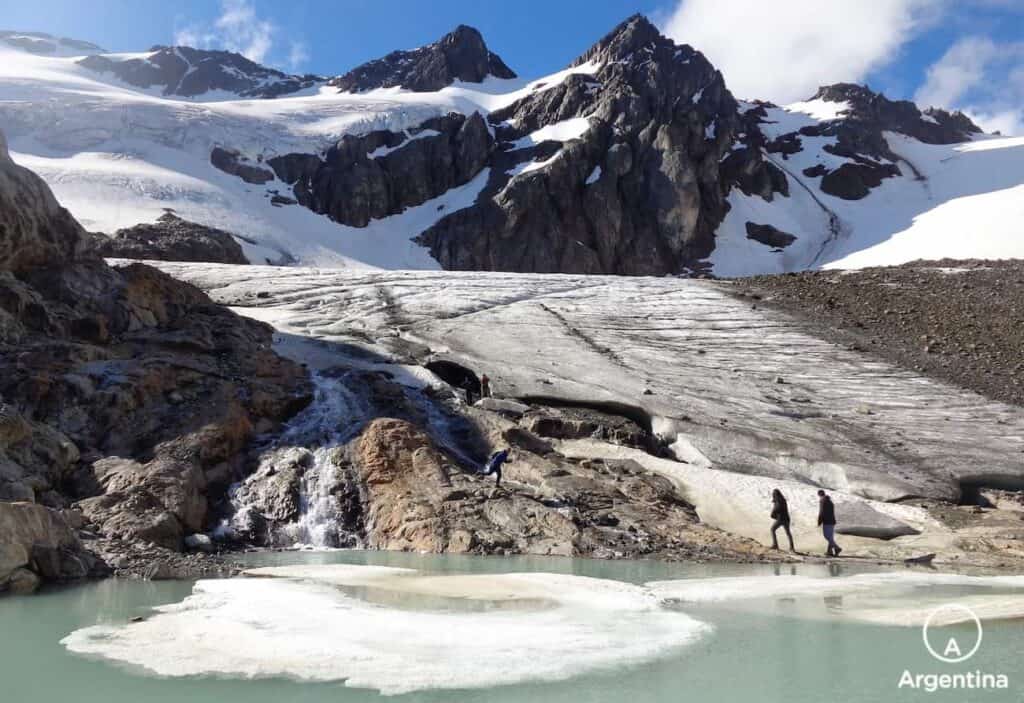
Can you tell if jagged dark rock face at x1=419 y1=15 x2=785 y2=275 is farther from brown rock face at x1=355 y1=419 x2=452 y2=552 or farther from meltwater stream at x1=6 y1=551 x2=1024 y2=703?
meltwater stream at x1=6 y1=551 x2=1024 y2=703

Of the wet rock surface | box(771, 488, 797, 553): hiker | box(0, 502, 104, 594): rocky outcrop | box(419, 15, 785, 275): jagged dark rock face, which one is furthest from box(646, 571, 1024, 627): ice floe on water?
box(419, 15, 785, 275): jagged dark rock face

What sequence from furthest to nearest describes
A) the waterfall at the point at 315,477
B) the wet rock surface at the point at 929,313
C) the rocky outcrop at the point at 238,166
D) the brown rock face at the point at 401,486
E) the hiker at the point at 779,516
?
1. the rocky outcrop at the point at 238,166
2. the wet rock surface at the point at 929,313
3. the waterfall at the point at 315,477
4. the brown rock face at the point at 401,486
5. the hiker at the point at 779,516

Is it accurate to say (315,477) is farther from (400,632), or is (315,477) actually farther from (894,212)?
(894,212)

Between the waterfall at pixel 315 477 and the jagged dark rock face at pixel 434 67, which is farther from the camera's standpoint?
the jagged dark rock face at pixel 434 67

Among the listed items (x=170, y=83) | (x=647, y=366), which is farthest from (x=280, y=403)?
(x=170, y=83)

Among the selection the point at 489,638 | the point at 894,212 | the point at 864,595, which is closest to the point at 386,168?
the point at 894,212

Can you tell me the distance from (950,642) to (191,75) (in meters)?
129

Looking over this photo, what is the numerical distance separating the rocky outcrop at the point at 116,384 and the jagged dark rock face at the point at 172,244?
71.6 feet

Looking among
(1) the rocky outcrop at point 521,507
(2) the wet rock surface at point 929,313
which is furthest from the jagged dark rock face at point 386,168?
(1) the rocky outcrop at point 521,507

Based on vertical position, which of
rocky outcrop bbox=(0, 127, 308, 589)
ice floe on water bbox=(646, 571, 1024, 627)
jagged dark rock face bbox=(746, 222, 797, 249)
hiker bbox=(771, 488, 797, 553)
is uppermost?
jagged dark rock face bbox=(746, 222, 797, 249)

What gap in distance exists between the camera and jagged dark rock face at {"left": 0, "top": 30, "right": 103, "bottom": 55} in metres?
130

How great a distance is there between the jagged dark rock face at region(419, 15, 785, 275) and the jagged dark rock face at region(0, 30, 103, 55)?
8935 cm

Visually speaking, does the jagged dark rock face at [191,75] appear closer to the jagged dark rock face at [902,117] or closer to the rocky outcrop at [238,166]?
the rocky outcrop at [238,166]

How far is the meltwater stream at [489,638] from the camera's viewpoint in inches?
253
